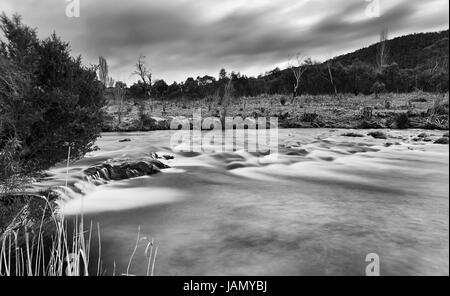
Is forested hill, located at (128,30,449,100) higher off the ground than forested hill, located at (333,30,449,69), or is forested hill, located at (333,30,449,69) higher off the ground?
forested hill, located at (333,30,449,69)

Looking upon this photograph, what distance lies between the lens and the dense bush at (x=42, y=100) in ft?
17.8

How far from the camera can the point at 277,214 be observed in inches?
251

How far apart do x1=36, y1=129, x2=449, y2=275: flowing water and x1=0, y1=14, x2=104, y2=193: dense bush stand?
4.09 feet

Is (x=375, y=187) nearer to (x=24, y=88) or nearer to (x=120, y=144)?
(x=24, y=88)

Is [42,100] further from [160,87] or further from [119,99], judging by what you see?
[160,87]

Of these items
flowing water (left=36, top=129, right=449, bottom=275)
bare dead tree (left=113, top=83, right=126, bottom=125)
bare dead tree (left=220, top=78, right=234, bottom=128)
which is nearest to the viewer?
flowing water (left=36, top=129, right=449, bottom=275)

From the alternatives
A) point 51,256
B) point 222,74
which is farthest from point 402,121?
point 222,74

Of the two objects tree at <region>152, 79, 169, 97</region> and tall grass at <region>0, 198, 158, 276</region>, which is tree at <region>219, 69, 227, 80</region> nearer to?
tree at <region>152, 79, 169, 97</region>

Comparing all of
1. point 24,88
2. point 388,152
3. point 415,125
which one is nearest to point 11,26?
point 24,88

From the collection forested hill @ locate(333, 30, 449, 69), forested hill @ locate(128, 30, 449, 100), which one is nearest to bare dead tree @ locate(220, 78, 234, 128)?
forested hill @ locate(128, 30, 449, 100)

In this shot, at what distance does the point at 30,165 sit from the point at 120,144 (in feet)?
34.4

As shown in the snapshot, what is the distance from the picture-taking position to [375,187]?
844 cm

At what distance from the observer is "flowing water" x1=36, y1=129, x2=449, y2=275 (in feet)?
14.7

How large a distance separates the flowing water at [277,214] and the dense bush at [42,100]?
1247mm
